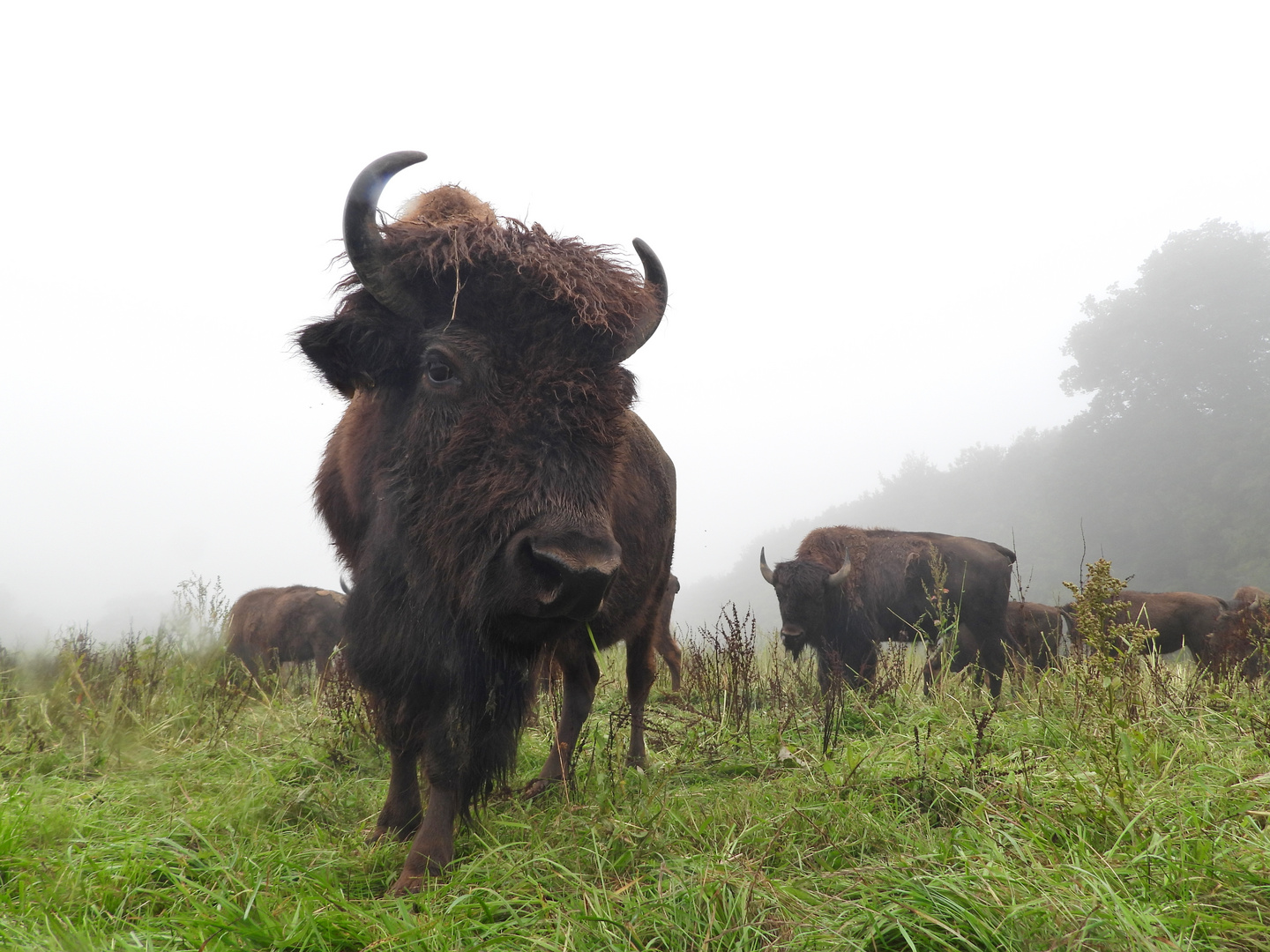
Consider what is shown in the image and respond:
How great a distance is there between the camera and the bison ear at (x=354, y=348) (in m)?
2.67

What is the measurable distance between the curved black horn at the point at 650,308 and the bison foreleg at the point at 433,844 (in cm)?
192

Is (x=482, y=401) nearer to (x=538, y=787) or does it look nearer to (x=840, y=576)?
(x=538, y=787)

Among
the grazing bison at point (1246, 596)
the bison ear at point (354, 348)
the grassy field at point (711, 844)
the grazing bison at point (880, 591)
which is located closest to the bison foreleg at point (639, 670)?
the grassy field at point (711, 844)

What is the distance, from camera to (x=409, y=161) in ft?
8.97

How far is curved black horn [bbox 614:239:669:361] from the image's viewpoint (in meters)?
2.85

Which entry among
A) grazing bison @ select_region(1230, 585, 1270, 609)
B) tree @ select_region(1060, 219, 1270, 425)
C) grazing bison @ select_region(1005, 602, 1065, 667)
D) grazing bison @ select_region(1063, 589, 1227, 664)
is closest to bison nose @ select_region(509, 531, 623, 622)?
grazing bison @ select_region(1005, 602, 1065, 667)

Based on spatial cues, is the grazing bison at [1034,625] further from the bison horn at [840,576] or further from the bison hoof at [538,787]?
the bison hoof at [538,787]

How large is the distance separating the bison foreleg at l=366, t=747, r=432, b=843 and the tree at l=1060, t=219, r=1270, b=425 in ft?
109

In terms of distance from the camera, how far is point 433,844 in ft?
8.20

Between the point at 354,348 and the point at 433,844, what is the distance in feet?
6.48

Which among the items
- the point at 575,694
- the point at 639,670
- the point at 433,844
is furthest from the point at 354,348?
the point at 639,670

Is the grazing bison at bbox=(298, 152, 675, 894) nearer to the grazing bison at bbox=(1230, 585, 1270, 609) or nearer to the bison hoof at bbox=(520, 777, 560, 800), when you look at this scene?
the bison hoof at bbox=(520, 777, 560, 800)

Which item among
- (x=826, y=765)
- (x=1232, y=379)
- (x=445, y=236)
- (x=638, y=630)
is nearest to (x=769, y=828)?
(x=826, y=765)

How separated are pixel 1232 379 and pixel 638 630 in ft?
107
